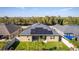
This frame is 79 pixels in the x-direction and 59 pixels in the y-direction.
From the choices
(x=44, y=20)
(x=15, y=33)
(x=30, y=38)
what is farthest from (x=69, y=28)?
(x=15, y=33)

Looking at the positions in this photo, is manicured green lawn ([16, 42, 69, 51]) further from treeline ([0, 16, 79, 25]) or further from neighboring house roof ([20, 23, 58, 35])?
treeline ([0, 16, 79, 25])

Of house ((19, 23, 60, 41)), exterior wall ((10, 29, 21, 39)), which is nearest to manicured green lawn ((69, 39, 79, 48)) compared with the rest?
house ((19, 23, 60, 41))

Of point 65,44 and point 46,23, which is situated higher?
point 46,23

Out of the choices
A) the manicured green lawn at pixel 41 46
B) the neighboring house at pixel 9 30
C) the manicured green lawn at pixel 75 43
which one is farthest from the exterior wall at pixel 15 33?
the manicured green lawn at pixel 75 43
